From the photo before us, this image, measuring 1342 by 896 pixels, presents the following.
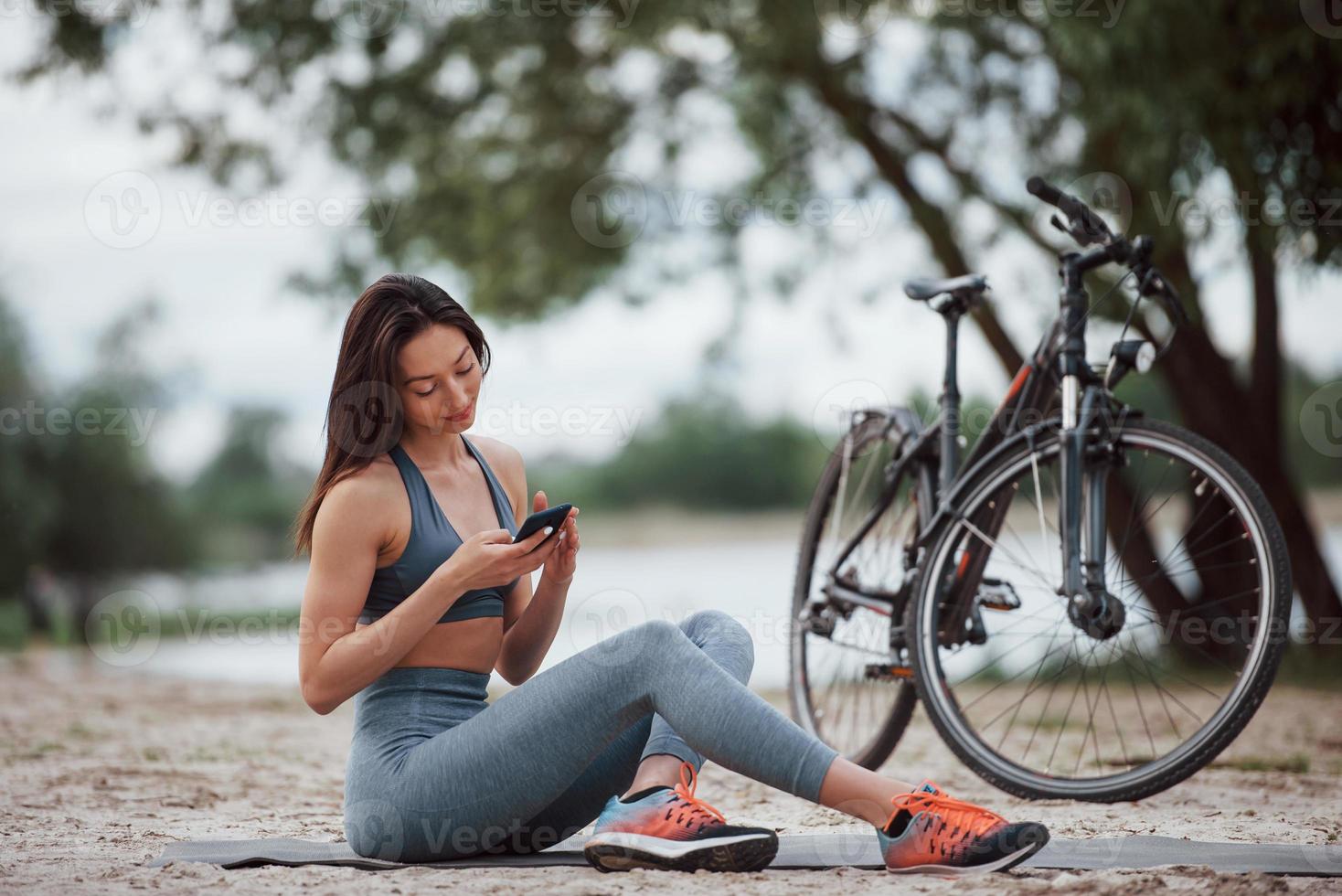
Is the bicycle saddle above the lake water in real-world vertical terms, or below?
above

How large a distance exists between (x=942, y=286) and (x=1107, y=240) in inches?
20.1

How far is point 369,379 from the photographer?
2371 millimetres

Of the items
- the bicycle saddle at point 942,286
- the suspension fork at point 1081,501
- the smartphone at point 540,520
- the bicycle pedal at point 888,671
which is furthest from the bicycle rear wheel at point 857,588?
the smartphone at point 540,520

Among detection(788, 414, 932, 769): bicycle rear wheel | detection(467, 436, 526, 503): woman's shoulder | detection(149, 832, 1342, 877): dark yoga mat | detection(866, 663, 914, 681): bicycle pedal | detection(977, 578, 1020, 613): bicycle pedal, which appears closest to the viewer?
detection(149, 832, 1342, 877): dark yoga mat

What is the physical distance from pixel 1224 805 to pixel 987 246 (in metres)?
4.80

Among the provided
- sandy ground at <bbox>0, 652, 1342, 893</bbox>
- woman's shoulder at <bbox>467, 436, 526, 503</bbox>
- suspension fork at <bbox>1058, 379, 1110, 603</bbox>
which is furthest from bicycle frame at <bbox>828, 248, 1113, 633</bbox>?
woman's shoulder at <bbox>467, 436, 526, 503</bbox>

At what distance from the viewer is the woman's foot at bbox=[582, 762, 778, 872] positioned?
7.10 feet

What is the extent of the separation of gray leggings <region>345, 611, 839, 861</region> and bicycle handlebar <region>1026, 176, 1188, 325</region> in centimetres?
134

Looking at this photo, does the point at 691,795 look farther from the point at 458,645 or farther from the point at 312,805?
the point at 312,805

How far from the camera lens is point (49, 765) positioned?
3771mm

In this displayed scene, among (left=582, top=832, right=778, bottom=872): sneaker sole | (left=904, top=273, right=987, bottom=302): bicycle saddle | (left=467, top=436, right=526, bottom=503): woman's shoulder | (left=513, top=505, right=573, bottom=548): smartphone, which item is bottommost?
(left=582, top=832, right=778, bottom=872): sneaker sole

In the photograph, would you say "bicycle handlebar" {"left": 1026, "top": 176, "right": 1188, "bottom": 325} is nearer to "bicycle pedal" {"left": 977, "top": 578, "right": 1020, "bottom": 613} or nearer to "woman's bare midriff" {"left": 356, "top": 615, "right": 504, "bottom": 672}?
"bicycle pedal" {"left": 977, "top": 578, "right": 1020, "bottom": 613}

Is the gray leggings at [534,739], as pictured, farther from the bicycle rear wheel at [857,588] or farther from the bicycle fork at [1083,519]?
the bicycle rear wheel at [857,588]

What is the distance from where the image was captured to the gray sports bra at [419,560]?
2342 millimetres
